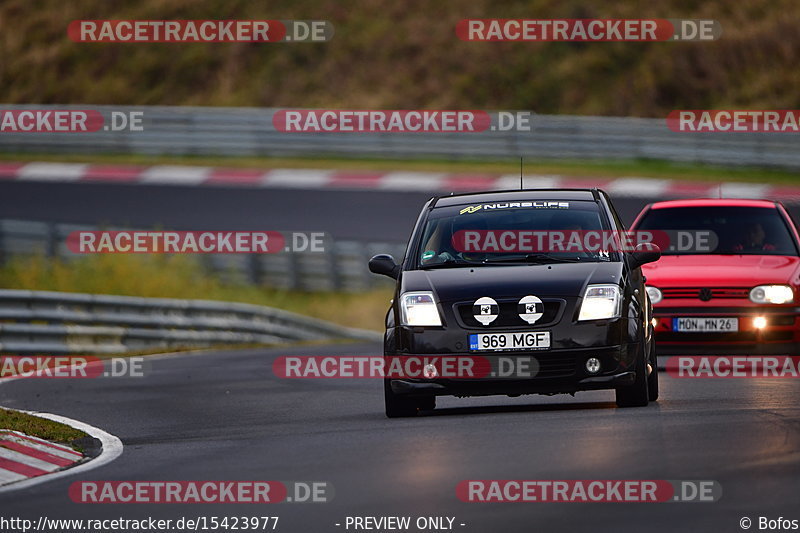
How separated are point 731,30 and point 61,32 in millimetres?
21689

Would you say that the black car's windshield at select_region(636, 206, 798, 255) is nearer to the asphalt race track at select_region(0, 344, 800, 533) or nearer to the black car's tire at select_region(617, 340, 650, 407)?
the asphalt race track at select_region(0, 344, 800, 533)

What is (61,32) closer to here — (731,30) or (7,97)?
(7,97)

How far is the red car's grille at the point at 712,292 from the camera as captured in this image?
48.5ft

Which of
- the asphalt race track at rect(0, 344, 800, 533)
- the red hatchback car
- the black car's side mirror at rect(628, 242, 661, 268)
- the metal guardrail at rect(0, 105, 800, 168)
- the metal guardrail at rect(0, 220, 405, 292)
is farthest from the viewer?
the metal guardrail at rect(0, 105, 800, 168)

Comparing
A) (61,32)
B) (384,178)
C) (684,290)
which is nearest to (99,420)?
(684,290)

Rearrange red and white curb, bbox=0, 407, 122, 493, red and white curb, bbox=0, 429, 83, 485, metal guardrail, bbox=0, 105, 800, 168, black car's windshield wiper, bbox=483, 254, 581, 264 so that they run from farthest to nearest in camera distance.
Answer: metal guardrail, bbox=0, 105, 800, 168, black car's windshield wiper, bbox=483, 254, 581, 264, red and white curb, bbox=0, 429, 83, 485, red and white curb, bbox=0, 407, 122, 493

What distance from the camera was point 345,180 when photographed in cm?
3641

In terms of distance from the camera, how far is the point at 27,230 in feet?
94.2

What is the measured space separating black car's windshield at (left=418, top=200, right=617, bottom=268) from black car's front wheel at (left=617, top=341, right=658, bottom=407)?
0.82 metres

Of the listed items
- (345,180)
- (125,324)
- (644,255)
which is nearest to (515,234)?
(644,255)

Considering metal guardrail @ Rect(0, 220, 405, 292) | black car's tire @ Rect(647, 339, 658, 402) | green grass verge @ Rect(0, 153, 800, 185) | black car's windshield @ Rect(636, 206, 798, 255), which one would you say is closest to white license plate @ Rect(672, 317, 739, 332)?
black car's windshield @ Rect(636, 206, 798, 255)

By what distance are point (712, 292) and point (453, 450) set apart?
5.89 meters

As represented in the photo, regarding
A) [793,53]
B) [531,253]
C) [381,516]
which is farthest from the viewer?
[793,53]

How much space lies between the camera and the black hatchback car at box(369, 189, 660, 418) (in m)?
11.1
